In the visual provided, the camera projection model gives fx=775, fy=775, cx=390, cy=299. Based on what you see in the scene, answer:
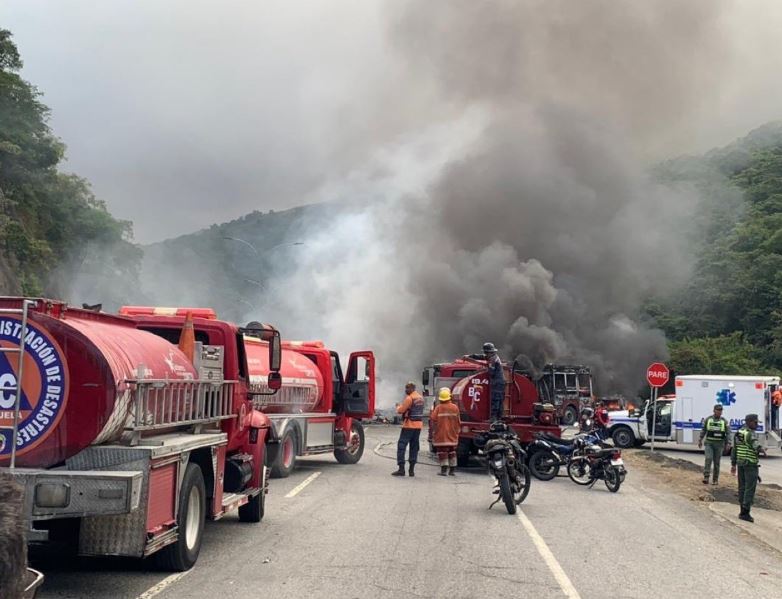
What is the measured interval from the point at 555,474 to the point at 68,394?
10.5m

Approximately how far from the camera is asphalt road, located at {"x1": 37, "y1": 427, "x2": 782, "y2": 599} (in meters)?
5.96

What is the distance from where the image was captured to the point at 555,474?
13.9 meters

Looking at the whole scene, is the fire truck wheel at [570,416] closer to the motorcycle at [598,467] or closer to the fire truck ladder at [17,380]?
the motorcycle at [598,467]

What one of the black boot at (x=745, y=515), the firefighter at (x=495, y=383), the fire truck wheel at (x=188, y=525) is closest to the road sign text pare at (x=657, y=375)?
the firefighter at (x=495, y=383)

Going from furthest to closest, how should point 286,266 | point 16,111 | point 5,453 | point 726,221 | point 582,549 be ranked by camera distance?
point 726,221 < point 286,266 < point 16,111 < point 582,549 < point 5,453

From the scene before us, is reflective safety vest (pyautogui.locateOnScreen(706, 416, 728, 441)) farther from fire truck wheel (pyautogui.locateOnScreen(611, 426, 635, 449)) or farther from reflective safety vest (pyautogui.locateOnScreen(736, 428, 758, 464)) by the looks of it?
fire truck wheel (pyautogui.locateOnScreen(611, 426, 635, 449))

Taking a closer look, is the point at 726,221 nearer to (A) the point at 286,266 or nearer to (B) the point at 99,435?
(A) the point at 286,266

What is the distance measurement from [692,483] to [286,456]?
7.75 m

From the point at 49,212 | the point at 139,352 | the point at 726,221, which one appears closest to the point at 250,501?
the point at 139,352

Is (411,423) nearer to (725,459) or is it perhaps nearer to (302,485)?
(302,485)

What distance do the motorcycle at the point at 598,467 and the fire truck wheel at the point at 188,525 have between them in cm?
790

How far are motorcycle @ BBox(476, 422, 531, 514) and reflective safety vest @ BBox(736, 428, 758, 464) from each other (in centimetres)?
290

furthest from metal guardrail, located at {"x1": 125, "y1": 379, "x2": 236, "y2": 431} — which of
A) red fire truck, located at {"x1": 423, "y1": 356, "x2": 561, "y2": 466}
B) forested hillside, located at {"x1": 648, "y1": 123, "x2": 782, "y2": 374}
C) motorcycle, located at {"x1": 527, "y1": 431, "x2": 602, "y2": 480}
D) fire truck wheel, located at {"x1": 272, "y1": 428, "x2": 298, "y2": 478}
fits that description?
forested hillside, located at {"x1": 648, "y1": 123, "x2": 782, "y2": 374}

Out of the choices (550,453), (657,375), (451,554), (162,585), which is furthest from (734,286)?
(162,585)
